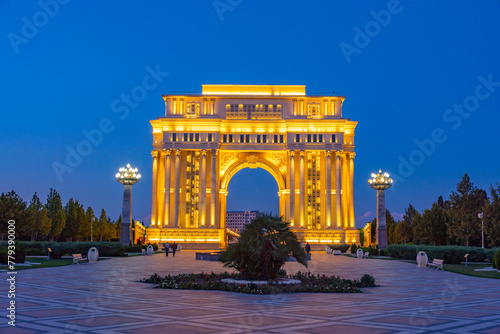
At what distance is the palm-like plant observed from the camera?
19.3 meters

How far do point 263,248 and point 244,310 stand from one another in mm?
5870

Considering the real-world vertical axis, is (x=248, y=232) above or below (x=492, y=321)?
above

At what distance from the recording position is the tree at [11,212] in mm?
59625

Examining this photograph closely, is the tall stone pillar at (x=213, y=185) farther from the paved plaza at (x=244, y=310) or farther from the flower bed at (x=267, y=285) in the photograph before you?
the paved plaza at (x=244, y=310)

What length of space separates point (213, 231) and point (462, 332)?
2720 inches

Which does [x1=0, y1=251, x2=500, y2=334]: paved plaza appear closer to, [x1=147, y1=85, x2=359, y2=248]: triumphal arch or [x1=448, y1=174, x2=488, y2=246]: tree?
[x1=448, y1=174, x2=488, y2=246]: tree

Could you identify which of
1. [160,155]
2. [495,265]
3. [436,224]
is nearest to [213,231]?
[160,155]

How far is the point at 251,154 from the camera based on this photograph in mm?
85438

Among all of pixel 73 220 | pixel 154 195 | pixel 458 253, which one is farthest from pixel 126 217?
pixel 458 253

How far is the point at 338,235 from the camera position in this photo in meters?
78.6

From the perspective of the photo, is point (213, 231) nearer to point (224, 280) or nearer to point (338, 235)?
point (338, 235)

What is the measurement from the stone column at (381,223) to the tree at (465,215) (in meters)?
7.45

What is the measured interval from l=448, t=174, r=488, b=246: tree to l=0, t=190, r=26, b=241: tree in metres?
50.6

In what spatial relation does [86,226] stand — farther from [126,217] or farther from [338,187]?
[338,187]
